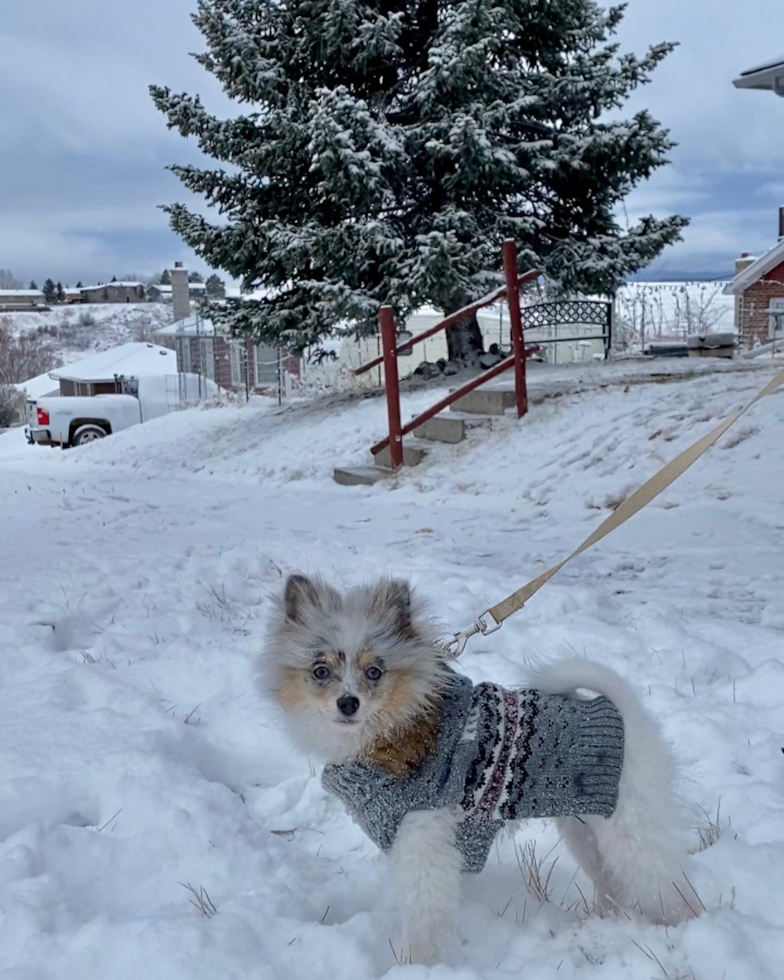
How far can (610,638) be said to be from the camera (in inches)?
172

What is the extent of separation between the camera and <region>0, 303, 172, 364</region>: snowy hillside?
8819cm

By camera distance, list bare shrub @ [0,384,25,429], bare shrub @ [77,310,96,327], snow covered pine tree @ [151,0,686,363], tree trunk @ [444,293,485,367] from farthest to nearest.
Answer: bare shrub @ [77,310,96,327] → bare shrub @ [0,384,25,429] → tree trunk @ [444,293,485,367] → snow covered pine tree @ [151,0,686,363]

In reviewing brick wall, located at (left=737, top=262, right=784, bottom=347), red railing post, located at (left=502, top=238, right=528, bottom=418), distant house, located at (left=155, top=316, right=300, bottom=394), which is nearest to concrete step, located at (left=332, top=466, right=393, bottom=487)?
red railing post, located at (left=502, top=238, right=528, bottom=418)

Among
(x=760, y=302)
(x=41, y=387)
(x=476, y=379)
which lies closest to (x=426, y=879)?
(x=476, y=379)

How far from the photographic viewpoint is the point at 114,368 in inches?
1610

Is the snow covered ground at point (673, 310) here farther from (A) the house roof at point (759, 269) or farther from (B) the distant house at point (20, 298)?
(B) the distant house at point (20, 298)

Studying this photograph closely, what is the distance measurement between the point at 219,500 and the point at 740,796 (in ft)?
26.4

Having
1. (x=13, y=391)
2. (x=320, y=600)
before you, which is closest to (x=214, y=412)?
(x=320, y=600)

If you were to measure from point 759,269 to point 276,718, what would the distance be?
1198 inches

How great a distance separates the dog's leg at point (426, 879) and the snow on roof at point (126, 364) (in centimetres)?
3901

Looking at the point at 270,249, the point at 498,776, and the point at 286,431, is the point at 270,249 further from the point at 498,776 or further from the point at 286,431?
the point at 498,776

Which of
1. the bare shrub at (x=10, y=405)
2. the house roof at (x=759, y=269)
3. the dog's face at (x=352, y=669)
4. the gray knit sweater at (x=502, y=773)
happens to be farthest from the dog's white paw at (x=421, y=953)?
the bare shrub at (x=10, y=405)

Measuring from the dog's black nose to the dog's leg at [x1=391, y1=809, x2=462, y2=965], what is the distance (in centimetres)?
37

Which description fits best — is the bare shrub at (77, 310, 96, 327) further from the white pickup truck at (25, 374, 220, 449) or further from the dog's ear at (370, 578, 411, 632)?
the dog's ear at (370, 578, 411, 632)
